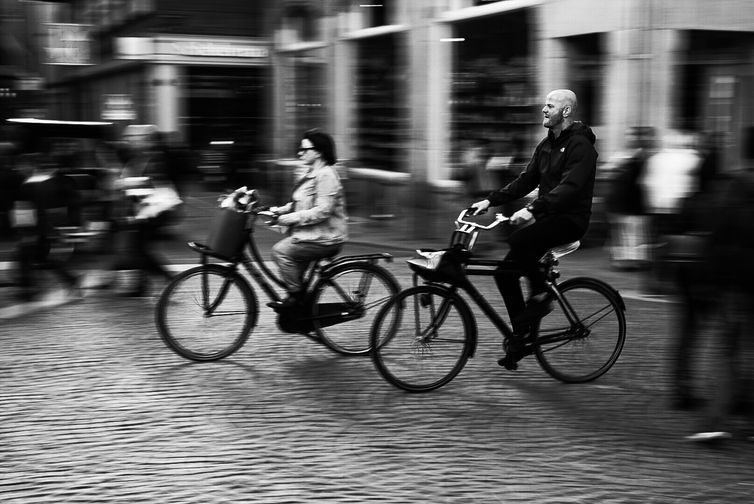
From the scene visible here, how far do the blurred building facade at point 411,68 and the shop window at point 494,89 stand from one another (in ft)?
0.10

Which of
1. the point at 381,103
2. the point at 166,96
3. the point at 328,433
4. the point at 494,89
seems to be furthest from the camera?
the point at 166,96

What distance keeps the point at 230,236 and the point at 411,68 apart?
11.7m

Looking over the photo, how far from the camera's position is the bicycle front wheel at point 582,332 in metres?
6.27

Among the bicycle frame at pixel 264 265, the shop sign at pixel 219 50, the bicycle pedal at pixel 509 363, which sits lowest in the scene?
the bicycle pedal at pixel 509 363

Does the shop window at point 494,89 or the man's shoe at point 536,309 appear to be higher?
the shop window at point 494,89

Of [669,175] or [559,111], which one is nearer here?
[559,111]

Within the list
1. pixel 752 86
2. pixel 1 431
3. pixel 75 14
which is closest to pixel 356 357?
pixel 1 431

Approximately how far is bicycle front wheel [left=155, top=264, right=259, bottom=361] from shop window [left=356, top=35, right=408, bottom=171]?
11329mm

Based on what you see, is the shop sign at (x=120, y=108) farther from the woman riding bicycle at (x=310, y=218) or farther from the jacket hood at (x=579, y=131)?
the jacket hood at (x=579, y=131)

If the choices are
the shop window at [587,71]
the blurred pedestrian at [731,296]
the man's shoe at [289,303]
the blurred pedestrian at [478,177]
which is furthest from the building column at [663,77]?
the blurred pedestrian at [731,296]

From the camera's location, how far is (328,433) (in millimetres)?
5250

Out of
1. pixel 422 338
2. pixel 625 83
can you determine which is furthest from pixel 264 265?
pixel 625 83

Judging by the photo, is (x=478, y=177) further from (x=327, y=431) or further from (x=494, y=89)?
(x=327, y=431)

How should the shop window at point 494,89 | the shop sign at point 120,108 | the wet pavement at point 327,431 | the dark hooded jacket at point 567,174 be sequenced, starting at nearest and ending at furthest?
1. the wet pavement at point 327,431
2. the dark hooded jacket at point 567,174
3. the shop window at point 494,89
4. the shop sign at point 120,108
